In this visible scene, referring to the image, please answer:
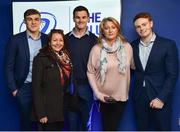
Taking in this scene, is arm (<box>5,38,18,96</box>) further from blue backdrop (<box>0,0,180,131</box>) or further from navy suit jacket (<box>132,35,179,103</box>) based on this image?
navy suit jacket (<box>132,35,179,103</box>)

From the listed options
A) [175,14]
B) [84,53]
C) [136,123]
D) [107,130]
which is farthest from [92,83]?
[175,14]

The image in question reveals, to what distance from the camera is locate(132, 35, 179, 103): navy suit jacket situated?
3.39m

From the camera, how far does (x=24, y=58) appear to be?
3.45 m

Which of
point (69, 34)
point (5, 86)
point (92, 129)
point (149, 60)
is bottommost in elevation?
point (92, 129)

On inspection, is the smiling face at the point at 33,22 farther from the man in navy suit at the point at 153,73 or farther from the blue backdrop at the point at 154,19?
the man in navy suit at the point at 153,73

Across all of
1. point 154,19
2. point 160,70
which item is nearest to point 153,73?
point 160,70

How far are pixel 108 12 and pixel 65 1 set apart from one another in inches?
19.2

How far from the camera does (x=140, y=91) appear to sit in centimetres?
354

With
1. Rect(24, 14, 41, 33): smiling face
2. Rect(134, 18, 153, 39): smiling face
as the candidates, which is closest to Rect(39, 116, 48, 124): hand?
Rect(24, 14, 41, 33): smiling face

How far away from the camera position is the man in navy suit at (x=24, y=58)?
345 cm

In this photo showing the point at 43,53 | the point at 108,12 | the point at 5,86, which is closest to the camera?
the point at 43,53

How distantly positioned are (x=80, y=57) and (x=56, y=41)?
34 cm

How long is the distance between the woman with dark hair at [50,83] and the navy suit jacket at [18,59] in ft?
0.92

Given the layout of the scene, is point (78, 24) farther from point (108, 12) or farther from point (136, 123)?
point (136, 123)
